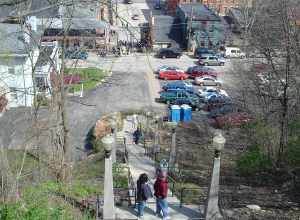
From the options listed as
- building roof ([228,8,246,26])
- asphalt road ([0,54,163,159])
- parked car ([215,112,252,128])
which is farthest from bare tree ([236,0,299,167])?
building roof ([228,8,246,26])

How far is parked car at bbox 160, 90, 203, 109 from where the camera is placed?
34.5 metres

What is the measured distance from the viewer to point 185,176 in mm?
18328

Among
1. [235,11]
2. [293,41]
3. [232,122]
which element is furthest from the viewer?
[235,11]

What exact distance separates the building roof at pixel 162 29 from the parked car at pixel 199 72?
27.8 ft

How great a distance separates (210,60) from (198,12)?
27.0 feet

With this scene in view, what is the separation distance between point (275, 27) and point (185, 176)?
7.39 metres

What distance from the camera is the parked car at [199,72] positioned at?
41156 millimetres

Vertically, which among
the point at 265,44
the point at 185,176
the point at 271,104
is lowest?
the point at 185,176

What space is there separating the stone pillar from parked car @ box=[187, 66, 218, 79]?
29.7 m

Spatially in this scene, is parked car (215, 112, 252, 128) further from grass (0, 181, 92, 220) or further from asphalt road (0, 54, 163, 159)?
grass (0, 181, 92, 220)

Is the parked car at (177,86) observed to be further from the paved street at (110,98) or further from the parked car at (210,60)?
the parked car at (210,60)

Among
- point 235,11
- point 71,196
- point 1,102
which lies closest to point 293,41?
point 71,196

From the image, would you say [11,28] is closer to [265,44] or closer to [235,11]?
[265,44]

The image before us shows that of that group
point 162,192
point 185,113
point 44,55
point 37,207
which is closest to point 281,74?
point 162,192
